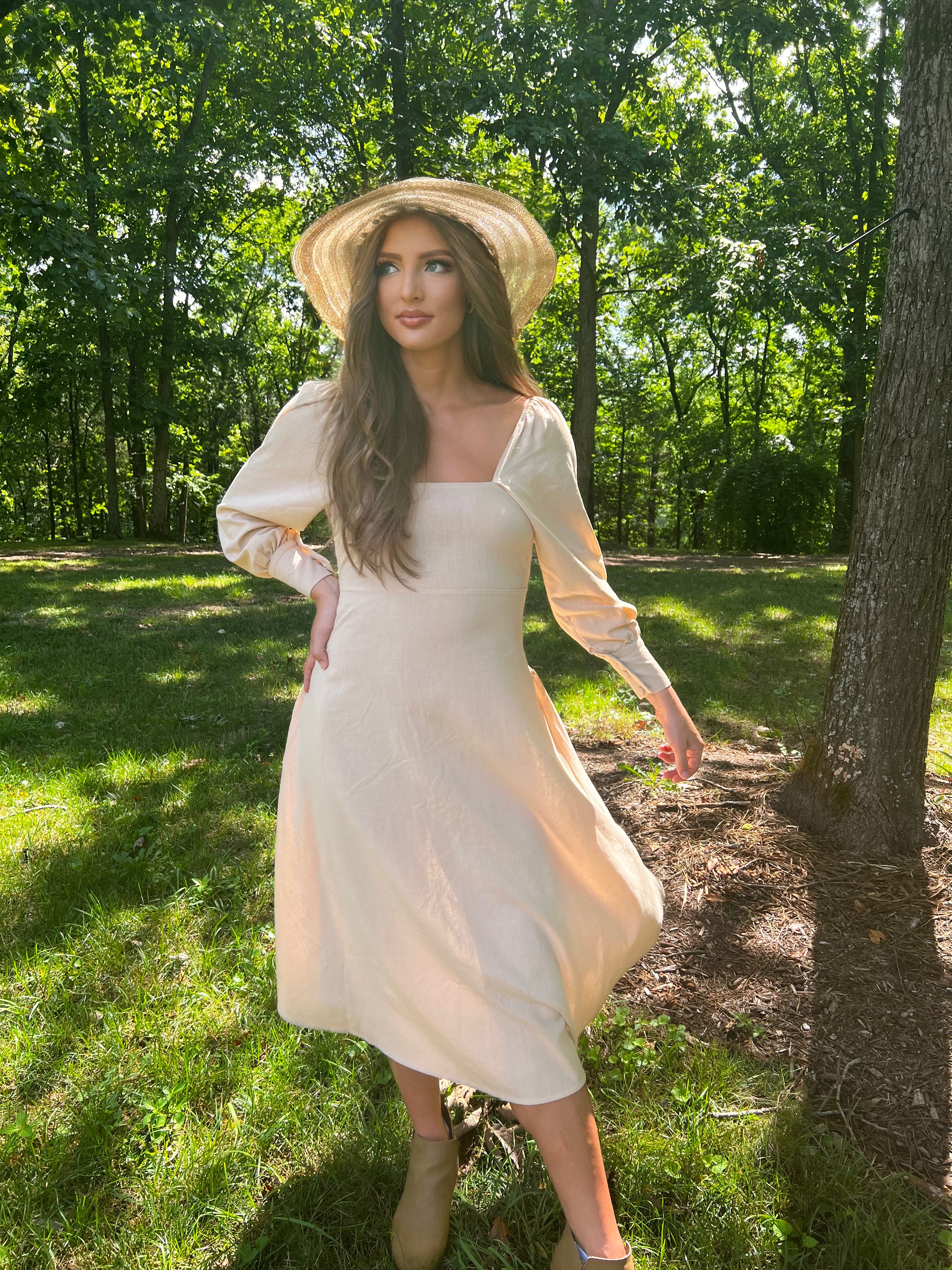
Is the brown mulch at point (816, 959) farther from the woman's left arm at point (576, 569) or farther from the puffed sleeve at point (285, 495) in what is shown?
the puffed sleeve at point (285, 495)

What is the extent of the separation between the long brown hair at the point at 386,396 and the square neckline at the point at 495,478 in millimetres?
41

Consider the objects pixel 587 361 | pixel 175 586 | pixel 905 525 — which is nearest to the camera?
pixel 905 525

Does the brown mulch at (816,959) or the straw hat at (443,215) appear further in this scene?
the brown mulch at (816,959)

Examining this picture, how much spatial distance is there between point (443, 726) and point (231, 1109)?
1327 millimetres

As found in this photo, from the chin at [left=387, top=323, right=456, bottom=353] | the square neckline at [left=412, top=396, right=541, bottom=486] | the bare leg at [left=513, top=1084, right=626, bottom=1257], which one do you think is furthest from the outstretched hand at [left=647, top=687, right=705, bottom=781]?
the chin at [left=387, top=323, right=456, bottom=353]

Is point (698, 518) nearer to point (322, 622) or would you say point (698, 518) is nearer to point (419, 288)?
point (419, 288)

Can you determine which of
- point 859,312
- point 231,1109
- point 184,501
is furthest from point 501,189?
point 231,1109

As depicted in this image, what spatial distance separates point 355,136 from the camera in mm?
13094

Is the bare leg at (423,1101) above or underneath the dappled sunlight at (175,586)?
underneath

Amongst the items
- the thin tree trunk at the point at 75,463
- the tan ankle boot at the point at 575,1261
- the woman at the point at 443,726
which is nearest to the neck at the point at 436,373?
the woman at the point at 443,726

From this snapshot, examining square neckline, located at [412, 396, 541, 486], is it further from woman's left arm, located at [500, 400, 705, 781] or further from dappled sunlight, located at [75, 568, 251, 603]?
dappled sunlight, located at [75, 568, 251, 603]

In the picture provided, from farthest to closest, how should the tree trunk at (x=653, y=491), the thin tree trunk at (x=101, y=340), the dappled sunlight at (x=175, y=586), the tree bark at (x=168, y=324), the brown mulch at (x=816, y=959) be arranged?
the tree trunk at (x=653, y=491) → the thin tree trunk at (x=101, y=340) → the tree bark at (x=168, y=324) → the dappled sunlight at (x=175, y=586) → the brown mulch at (x=816, y=959)

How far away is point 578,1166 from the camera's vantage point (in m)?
1.67

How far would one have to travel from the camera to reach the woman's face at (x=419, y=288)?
1.93m
